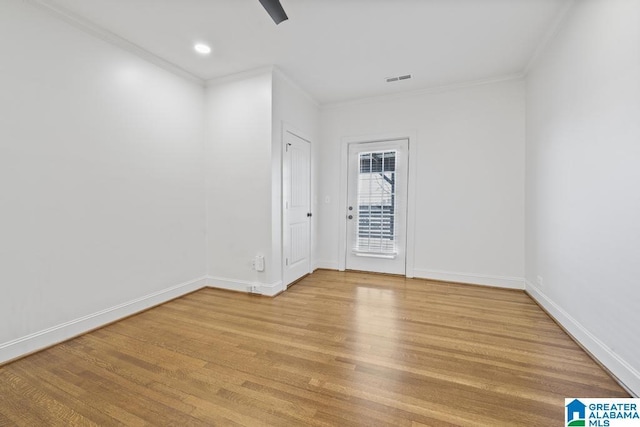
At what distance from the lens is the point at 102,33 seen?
254 cm

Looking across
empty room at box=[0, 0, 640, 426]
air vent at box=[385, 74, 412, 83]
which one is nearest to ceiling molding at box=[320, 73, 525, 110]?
empty room at box=[0, 0, 640, 426]

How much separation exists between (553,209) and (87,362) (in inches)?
176

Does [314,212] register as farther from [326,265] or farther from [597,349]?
[597,349]

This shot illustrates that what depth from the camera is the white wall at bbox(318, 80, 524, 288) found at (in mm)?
3584

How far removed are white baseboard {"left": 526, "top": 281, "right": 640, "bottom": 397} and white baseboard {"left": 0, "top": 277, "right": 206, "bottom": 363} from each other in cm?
418

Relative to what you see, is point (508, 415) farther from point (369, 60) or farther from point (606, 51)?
point (369, 60)

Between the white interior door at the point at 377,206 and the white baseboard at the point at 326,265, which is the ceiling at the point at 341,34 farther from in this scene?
the white baseboard at the point at 326,265

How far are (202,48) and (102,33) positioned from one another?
905 millimetres

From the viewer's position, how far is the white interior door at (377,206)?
4203 millimetres

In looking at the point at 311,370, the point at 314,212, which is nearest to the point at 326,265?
the point at 314,212

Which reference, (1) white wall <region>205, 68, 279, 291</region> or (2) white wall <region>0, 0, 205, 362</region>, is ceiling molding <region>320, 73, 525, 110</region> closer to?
(1) white wall <region>205, 68, 279, 291</region>

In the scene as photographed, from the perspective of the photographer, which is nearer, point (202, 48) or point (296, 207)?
point (202, 48)

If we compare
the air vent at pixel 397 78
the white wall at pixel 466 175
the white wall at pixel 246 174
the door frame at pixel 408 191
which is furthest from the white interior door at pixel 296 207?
the air vent at pixel 397 78

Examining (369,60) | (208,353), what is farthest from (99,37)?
(208,353)
